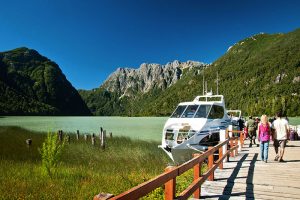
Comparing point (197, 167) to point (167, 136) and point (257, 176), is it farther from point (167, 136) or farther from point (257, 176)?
point (167, 136)

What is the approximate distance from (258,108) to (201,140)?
617ft

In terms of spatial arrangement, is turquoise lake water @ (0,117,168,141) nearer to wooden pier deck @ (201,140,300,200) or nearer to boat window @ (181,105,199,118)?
boat window @ (181,105,199,118)

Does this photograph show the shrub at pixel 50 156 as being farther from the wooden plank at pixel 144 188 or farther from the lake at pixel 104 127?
the lake at pixel 104 127

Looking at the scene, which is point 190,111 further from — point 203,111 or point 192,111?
point 203,111

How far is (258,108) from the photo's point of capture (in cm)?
19612

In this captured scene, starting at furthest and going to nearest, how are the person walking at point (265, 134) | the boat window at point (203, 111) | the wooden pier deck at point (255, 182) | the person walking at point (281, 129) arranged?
the boat window at point (203, 111), the person walking at point (265, 134), the person walking at point (281, 129), the wooden pier deck at point (255, 182)

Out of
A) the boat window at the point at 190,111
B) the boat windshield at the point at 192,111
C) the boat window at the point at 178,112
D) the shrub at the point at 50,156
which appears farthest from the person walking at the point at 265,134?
the shrub at the point at 50,156

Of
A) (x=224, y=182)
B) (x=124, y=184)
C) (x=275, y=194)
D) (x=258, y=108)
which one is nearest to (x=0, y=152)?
(x=124, y=184)

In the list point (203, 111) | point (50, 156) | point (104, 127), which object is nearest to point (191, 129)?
point (203, 111)

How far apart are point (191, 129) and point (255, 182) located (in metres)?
9.78

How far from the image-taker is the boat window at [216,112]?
2135 cm

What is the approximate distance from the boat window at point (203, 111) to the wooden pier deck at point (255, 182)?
694 centimetres

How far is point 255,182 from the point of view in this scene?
10.1 meters

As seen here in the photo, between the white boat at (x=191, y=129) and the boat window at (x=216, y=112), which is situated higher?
the boat window at (x=216, y=112)
